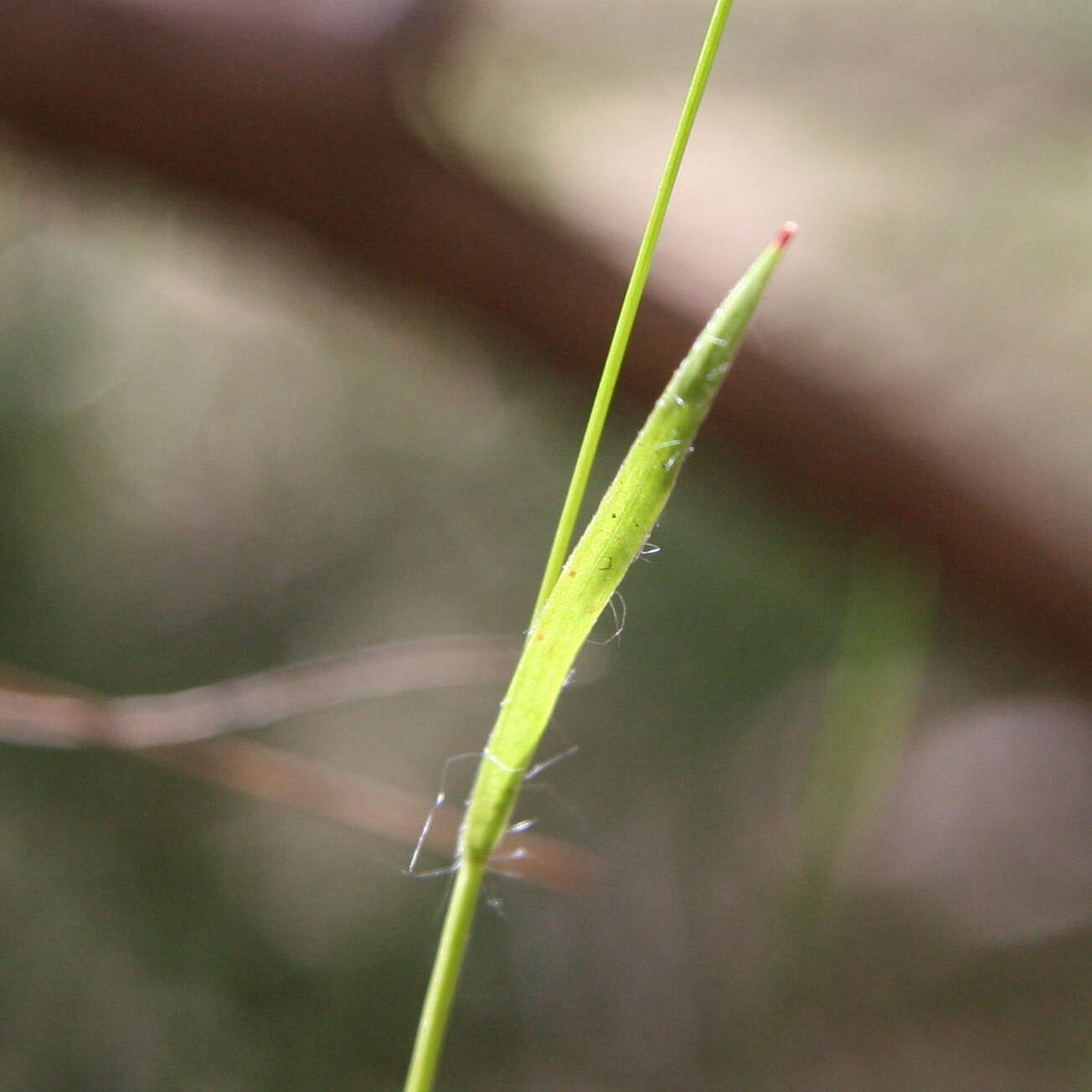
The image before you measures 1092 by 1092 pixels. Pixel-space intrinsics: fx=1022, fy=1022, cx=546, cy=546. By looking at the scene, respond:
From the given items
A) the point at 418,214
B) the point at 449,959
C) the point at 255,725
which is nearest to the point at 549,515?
the point at 418,214

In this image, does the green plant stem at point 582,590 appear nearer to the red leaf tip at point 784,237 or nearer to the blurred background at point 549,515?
the red leaf tip at point 784,237

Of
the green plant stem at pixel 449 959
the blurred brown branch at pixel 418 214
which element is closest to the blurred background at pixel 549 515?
the blurred brown branch at pixel 418 214

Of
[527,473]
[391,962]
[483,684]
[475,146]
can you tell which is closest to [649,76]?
[475,146]

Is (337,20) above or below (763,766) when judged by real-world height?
above

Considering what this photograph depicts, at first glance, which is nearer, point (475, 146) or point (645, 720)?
point (475, 146)

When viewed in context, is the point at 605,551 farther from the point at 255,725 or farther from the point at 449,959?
the point at 255,725

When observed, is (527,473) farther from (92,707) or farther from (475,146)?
(92,707)

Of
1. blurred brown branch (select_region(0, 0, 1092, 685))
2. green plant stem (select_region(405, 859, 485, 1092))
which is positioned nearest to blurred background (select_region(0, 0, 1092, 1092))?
blurred brown branch (select_region(0, 0, 1092, 685))

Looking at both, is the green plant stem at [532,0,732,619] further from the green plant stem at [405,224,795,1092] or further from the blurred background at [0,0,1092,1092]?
the blurred background at [0,0,1092,1092]
